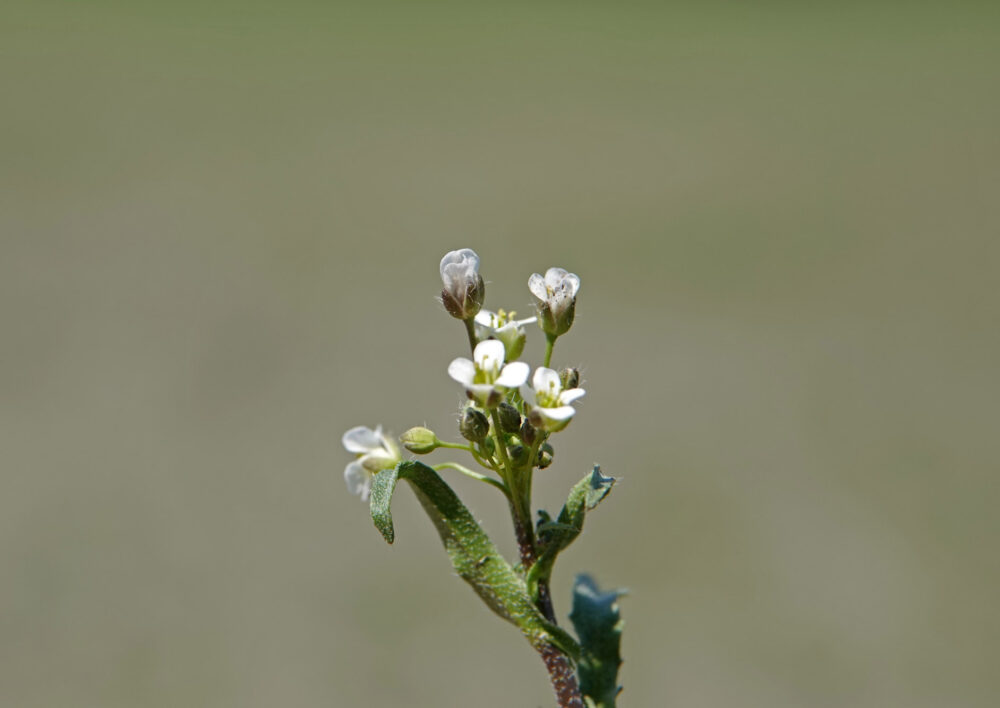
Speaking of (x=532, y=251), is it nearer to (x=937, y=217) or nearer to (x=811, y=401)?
(x=811, y=401)

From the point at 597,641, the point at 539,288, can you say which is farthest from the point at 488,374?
the point at 597,641

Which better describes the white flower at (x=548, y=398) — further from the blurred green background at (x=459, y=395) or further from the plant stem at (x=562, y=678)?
the blurred green background at (x=459, y=395)

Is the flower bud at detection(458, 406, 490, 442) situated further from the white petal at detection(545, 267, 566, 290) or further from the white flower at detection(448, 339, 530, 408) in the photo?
the white petal at detection(545, 267, 566, 290)

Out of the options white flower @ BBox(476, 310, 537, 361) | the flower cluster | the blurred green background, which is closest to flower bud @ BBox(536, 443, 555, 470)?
the flower cluster

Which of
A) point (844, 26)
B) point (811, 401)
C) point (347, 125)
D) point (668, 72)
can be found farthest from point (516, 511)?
point (844, 26)

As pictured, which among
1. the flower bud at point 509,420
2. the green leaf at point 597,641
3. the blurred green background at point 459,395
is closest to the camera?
the green leaf at point 597,641

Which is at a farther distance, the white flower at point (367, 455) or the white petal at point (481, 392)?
the white flower at point (367, 455)

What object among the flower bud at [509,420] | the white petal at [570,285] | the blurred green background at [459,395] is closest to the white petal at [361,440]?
the flower bud at [509,420]
